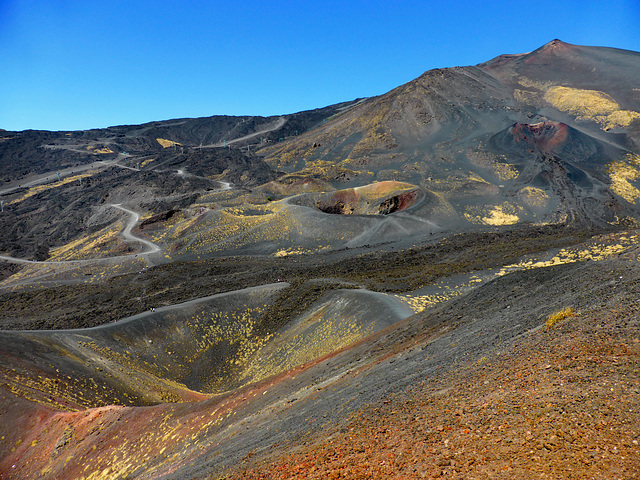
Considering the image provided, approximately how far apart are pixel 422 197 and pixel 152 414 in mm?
48735

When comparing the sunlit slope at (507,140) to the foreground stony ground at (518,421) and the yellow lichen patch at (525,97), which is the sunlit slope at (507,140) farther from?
the foreground stony ground at (518,421)

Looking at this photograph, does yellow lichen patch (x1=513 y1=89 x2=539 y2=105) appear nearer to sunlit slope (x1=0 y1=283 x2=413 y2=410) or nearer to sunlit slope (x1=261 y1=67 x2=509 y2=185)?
sunlit slope (x1=261 y1=67 x2=509 y2=185)

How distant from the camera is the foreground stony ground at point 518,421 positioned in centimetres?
495

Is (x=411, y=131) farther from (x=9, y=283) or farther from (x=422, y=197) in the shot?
(x=9, y=283)

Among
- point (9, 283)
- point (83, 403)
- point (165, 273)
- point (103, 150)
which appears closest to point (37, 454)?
point (83, 403)

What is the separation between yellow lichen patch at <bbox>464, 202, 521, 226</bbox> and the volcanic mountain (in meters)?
0.32

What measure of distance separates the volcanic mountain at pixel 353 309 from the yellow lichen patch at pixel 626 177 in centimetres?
60

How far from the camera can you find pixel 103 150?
12575 centimetres

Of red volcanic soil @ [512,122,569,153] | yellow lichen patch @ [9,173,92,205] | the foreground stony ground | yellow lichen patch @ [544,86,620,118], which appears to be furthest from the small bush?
yellow lichen patch @ [9,173,92,205]

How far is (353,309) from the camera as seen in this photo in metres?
23.7

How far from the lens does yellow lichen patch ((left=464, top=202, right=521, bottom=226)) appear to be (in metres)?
53.5

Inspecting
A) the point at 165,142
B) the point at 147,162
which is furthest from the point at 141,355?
the point at 165,142

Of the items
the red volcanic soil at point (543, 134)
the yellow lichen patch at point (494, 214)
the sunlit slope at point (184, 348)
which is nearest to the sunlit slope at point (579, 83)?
the red volcanic soil at point (543, 134)

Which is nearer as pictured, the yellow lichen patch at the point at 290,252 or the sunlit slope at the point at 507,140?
the yellow lichen patch at the point at 290,252
